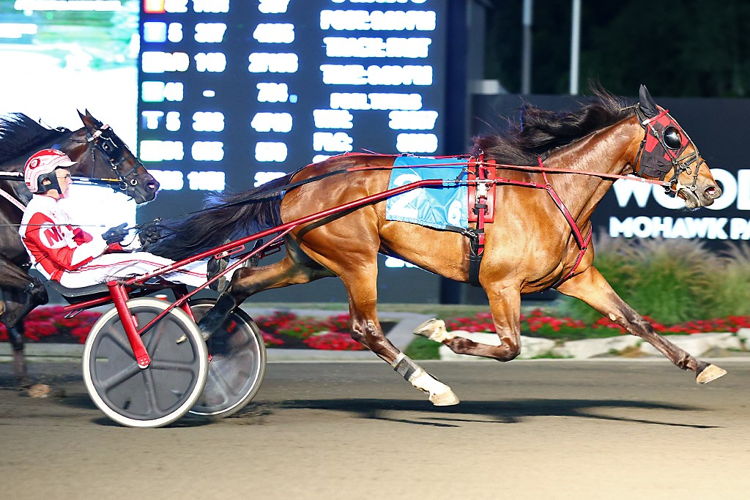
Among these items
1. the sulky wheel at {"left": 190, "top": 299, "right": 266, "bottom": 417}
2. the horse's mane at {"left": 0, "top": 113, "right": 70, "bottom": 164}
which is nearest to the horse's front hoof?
the sulky wheel at {"left": 190, "top": 299, "right": 266, "bottom": 417}

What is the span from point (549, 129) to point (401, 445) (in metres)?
2.34

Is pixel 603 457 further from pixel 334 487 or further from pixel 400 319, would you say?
pixel 400 319

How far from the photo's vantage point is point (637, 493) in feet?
19.0

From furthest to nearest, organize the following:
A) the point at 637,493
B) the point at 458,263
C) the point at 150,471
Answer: the point at 458,263 < the point at 150,471 < the point at 637,493

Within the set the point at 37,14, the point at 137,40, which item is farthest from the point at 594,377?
the point at 37,14

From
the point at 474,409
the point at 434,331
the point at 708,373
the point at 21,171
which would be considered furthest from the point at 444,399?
the point at 21,171

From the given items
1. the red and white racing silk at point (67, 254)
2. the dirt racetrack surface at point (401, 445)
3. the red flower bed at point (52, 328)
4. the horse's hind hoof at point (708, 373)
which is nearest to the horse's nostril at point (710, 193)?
the horse's hind hoof at point (708, 373)

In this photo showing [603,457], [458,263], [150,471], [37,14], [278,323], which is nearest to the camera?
[150,471]

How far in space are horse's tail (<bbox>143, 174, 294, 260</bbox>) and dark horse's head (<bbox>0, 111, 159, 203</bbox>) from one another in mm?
1262

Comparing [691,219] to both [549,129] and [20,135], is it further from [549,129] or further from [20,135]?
[20,135]

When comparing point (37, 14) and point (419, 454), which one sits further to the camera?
point (37, 14)

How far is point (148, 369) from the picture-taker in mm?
7355

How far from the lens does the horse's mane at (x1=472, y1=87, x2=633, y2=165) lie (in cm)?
797

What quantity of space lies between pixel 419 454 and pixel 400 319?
681 cm
